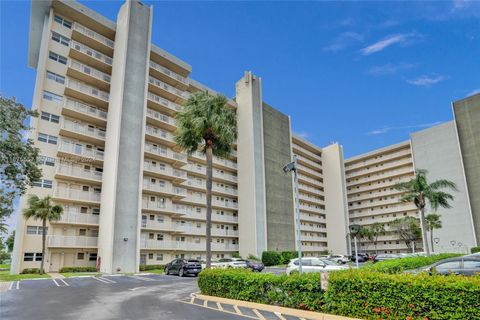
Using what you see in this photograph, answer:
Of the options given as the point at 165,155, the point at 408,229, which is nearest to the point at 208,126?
the point at 165,155

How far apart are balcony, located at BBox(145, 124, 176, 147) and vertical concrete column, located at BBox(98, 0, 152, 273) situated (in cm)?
376

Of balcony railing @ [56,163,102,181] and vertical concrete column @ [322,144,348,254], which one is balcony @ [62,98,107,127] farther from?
vertical concrete column @ [322,144,348,254]

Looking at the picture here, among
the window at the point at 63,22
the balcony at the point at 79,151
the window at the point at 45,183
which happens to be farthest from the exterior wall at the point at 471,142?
the window at the point at 63,22

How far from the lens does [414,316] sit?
9531mm

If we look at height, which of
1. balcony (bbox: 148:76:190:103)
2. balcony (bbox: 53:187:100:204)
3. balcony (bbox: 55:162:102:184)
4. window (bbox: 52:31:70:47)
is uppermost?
window (bbox: 52:31:70:47)

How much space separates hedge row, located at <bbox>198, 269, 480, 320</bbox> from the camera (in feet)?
29.6

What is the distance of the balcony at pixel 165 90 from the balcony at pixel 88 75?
230 inches

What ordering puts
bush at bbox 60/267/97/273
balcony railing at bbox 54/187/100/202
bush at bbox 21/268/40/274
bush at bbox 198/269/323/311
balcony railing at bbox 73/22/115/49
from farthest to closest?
balcony railing at bbox 73/22/115/49, balcony railing at bbox 54/187/100/202, bush at bbox 60/267/97/273, bush at bbox 21/268/40/274, bush at bbox 198/269/323/311

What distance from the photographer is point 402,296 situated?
9.90 metres

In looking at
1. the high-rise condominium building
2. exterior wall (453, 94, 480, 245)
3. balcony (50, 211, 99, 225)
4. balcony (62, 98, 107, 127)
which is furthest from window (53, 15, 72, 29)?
exterior wall (453, 94, 480, 245)

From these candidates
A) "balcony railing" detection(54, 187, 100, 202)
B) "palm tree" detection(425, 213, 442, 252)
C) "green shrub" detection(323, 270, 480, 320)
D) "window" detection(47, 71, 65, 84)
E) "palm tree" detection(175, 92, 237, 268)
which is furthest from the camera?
"palm tree" detection(425, 213, 442, 252)

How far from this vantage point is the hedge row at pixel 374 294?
901cm

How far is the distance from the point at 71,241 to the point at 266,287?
1141 inches

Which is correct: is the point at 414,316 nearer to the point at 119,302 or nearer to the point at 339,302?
the point at 339,302
